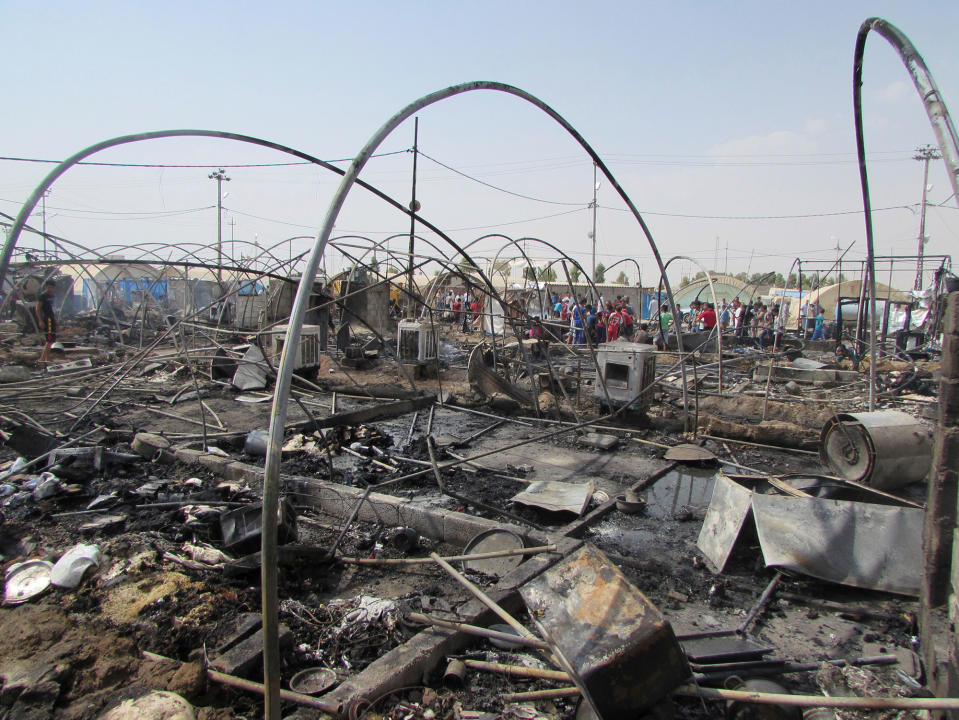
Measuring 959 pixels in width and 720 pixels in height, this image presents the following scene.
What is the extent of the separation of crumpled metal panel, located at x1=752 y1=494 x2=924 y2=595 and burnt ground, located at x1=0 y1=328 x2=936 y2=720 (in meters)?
0.18

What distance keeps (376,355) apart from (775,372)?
37.2 ft

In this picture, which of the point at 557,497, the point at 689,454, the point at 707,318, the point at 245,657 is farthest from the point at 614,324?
the point at 245,657

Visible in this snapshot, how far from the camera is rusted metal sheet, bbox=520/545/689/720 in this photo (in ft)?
8.38

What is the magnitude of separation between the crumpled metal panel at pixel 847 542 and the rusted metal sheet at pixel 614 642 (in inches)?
80.2

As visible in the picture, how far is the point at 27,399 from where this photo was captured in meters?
10.1

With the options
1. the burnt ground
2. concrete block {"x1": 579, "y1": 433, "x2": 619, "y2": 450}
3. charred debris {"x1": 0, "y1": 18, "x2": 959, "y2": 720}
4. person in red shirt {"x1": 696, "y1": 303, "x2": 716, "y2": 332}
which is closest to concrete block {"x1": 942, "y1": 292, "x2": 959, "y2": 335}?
charred debris {"x1": 0, "y1": 18, "x2": 959, "y2": 720}

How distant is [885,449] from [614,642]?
5.13 metres

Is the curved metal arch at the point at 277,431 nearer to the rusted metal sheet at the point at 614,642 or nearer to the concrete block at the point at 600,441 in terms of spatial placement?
the rusted metal sheet at the point at 614,642

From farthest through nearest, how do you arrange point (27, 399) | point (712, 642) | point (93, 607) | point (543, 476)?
point (27, 399)
point (543, 476)
point (93, 607)
point (712, 642)

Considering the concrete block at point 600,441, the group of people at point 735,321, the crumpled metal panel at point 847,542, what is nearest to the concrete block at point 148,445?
the concrete block at point 600,441

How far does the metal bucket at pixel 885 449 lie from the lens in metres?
6.06

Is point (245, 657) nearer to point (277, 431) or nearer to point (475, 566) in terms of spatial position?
point (277, 431)

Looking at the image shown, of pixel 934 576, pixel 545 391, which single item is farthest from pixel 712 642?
pixel 545 391

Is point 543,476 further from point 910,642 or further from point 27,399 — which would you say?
point 27,399
